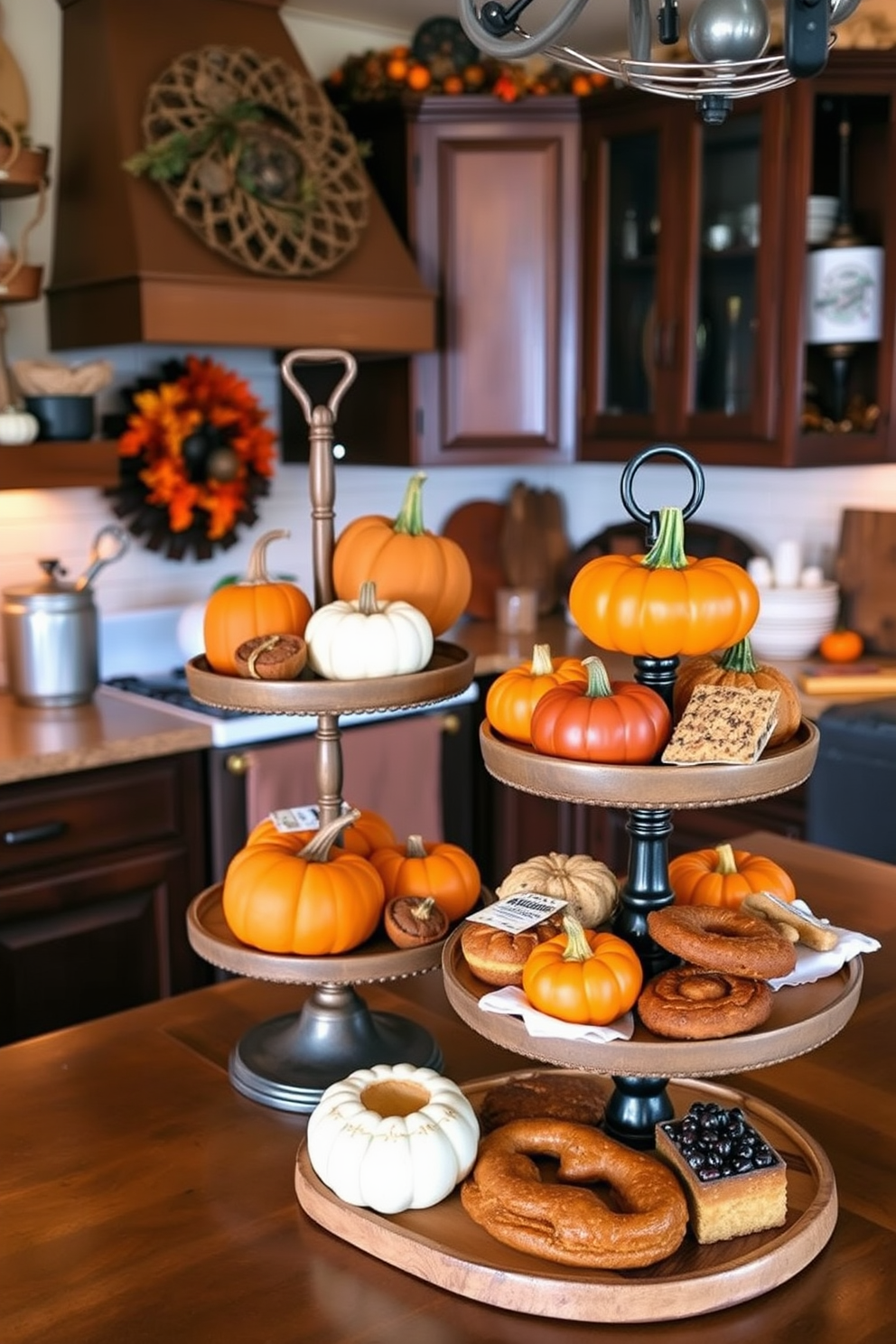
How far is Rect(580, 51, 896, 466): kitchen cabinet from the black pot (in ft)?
4.67

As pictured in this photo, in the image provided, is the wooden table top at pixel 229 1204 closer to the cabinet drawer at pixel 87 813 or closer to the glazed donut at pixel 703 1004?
the glazed donut at pixel 703 1004

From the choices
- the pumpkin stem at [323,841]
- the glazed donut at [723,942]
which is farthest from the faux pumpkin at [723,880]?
the pumpkin stem at [323,841]

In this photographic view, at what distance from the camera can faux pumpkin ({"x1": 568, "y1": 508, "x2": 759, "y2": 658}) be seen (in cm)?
116

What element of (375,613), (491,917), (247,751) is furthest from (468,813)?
(491,917)

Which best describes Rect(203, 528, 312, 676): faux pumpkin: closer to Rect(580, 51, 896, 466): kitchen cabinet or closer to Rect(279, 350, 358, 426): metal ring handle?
Rect(279, 350, 358, 426): metal ring handle

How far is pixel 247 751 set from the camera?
9.82 feet

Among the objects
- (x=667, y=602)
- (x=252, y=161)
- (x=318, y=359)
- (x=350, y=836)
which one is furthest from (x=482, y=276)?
(x=667, y=602)

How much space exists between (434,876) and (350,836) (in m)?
0.12

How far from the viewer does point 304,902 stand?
1352 millimetres

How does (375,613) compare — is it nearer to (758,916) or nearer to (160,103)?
(758,916)

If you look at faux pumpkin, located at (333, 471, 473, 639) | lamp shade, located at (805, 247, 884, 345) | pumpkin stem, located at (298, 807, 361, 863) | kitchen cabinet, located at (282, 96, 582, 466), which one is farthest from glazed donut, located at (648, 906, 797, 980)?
kitchen cabinet, located at (282, 96, 582, 466)

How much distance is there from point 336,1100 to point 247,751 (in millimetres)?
1843

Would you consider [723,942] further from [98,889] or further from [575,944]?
[98,889]

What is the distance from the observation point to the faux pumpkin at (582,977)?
1.08 m
